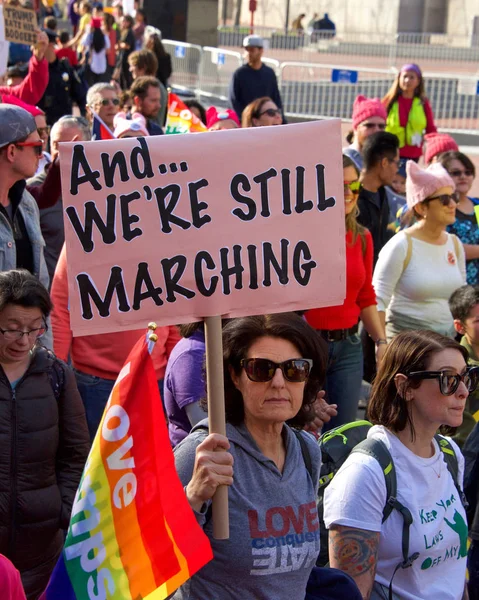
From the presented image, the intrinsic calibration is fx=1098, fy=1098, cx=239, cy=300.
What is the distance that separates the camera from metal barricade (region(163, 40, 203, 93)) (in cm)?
1975

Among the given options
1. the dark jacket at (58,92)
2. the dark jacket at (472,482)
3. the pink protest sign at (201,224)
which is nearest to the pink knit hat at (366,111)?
the dark jacket at (58,92)

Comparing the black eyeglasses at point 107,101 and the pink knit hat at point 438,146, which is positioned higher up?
the black eyeglasses at point 107,101

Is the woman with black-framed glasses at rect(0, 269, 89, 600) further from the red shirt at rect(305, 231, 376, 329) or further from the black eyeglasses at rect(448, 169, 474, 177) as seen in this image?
the black eyeglasses at rect(448, 169, 474, 177)

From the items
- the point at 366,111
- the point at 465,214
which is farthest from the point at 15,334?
the point at 366,111

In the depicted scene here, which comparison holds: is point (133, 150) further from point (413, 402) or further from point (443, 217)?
point (443, 217)

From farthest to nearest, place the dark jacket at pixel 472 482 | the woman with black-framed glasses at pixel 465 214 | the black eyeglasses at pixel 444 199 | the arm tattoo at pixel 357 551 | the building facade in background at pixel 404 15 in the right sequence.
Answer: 1. the building facade in background at pixel 404 15
2. the woman with black-framed glasses at pixel 465 214
3. the black eyeglasses at pixel 444 199
4. the dark jacket at pixel 472 482
5. the arm tattoo at pixel 357 551

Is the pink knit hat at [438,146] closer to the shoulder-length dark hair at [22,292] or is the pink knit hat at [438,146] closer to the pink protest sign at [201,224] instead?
the shoulder-length dark hair at [22,292]

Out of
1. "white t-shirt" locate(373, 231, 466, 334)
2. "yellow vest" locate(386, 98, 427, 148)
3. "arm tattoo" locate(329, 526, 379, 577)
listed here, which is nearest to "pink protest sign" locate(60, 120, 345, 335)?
"arm tattoo" locate(329, 526, 379, 577)

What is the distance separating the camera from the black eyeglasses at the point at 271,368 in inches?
119

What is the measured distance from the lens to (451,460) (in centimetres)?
359

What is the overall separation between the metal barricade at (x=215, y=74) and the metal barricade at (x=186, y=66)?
0.17 meters

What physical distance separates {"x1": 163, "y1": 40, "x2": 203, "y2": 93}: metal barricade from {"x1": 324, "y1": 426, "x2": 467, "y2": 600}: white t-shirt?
16.7 metres

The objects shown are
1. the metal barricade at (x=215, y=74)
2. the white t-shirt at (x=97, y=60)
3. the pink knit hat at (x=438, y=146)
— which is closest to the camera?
the pink knit hat at (x=438, y=146)

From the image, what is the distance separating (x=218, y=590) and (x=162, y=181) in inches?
42.7
